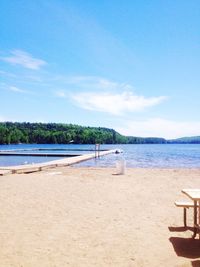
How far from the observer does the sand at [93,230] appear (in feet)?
14.1

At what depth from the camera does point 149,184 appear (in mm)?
11898

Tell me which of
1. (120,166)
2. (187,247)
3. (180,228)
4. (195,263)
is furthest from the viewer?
(120,166)

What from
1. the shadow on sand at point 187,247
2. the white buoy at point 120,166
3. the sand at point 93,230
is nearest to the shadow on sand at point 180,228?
the sand at point 93,230

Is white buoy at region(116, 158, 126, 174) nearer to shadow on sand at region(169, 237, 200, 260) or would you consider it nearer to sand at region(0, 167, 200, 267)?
sand at region(0, 167, 200, 267)

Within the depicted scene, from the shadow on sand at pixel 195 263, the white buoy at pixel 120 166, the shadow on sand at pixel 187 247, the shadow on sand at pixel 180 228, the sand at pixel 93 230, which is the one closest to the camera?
the shadow on sand at pixel 195 263

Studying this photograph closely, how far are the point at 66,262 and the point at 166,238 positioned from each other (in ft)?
5.82

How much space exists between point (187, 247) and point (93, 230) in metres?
1.56

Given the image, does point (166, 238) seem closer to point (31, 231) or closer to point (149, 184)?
point (31, 231)

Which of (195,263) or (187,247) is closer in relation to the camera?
(195,263)

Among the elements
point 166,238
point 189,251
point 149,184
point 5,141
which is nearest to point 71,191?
point 149,184

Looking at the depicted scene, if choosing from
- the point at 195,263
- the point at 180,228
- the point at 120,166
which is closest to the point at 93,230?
the point at 180,228

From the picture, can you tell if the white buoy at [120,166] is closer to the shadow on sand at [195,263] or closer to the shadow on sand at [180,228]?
the shadow on sand at [180,228]

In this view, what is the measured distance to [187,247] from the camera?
15.9 feet

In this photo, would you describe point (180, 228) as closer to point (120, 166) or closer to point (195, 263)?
point (195, 263)
